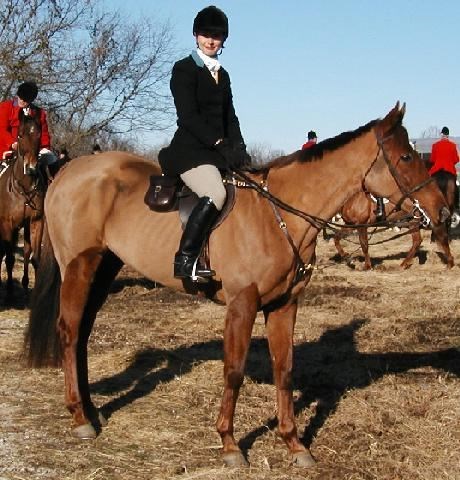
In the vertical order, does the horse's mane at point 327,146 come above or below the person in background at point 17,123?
below

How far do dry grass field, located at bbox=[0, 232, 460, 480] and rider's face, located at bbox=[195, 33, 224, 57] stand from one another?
2692mm

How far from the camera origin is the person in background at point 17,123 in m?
10.3

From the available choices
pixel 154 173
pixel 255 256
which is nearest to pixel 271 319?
pixel 255 256

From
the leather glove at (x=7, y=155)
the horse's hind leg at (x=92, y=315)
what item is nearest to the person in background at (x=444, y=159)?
the leather glove at (x=7, y=155)

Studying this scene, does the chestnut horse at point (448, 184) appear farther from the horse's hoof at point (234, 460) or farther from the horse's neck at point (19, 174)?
the horse's hoof at point (234, 460)

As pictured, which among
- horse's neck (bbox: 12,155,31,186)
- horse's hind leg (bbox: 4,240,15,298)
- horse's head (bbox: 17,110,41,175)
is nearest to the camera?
horse's head (bbox: 17,110,41,175)

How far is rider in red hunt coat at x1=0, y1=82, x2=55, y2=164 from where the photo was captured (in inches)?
405

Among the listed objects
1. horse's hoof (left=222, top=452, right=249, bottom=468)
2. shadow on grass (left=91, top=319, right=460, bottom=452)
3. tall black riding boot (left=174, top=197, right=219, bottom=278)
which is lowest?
horse's hoof (left=222, top=452, right=249, bottom=468)

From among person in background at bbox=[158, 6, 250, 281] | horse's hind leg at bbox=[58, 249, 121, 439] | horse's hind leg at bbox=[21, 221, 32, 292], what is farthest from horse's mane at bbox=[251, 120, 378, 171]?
horse's hind leg at bbox=[21, 221, 32, 292]

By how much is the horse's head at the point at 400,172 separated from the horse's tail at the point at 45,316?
2.86 m

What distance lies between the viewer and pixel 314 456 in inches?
201

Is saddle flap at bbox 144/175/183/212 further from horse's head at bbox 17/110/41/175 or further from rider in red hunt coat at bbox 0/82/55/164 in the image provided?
rider in red hunt coat at bbox 0/82/55/164

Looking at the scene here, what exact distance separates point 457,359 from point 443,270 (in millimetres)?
6794

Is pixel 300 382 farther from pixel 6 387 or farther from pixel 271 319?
pixel 6 387
